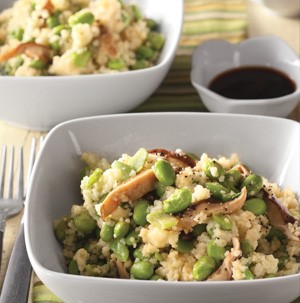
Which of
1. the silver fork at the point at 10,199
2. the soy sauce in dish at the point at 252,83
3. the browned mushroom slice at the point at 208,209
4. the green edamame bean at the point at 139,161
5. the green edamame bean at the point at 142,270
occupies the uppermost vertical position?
the green edamame bean at the point at 139,161

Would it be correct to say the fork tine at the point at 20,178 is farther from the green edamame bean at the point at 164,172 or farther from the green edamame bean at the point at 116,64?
the green edamame bean at the point at 164,172

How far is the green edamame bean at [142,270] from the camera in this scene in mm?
2064

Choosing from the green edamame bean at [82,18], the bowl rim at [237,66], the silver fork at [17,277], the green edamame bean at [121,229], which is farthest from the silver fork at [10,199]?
the bowl rim at [237,66]

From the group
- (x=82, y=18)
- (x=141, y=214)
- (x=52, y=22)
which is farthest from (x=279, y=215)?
(x=52, y=22)

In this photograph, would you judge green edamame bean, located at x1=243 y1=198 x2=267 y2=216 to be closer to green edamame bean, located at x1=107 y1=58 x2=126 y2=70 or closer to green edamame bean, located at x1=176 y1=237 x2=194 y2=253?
green edamame bean, located at x1=176 y1=237 x2=194 y2=253

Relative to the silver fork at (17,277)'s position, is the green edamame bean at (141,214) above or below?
above

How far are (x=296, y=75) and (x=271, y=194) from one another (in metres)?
1.12

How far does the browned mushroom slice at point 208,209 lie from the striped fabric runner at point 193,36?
3.87 feet

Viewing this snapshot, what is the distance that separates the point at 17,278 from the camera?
2.28 m

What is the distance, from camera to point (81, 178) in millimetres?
2537

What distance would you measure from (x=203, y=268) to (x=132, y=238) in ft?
0.82

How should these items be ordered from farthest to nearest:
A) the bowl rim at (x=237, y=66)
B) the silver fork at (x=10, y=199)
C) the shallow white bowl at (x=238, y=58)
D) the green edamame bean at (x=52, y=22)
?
the shallow white bowl at (x=238, y=58), the green edamame bean at (x=52, y=22), the bowl rim at (x=237, y=66), the silver fork at (x=10, y=199)

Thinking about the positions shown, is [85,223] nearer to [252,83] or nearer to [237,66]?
[252,83]

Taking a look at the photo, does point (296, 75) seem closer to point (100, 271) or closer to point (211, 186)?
point (211, 186)
